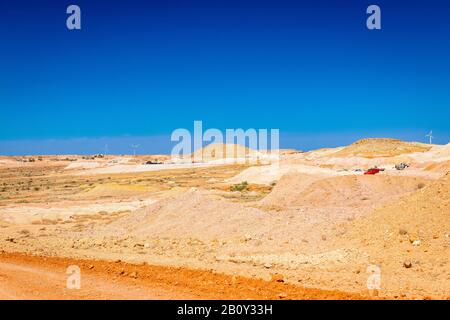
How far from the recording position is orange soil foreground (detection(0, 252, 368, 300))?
877 cm

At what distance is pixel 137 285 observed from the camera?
9.77 meters

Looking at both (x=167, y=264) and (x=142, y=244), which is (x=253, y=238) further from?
(x=167, y=264)

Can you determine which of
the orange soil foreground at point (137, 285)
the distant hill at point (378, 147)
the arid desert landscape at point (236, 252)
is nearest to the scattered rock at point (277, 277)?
the arid desert landscape at point (236, 252)

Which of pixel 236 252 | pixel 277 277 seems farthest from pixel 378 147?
pixel 277 277

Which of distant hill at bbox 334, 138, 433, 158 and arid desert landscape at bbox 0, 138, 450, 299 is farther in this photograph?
distant hill at bbox 334, 138, 433, 158

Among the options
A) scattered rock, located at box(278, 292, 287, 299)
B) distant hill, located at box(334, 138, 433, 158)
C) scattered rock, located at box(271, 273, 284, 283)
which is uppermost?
distant hill, located at box(334, 138, 433, 158)

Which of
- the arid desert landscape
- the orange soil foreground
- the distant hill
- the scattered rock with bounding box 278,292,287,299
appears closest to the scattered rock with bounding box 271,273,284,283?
the arid desert landscape

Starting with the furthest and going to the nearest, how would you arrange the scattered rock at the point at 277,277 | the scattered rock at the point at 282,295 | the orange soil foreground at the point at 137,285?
the scattered rock at the point at 277,277, the orange soil foreground at the point at 137,285, the scattered rock at the point at 282,295

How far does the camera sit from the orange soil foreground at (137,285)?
8.77 metres

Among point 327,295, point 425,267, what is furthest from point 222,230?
point 327,295

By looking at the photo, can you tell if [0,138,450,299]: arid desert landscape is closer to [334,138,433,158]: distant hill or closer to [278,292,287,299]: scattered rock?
[278,292,287,299]: scattered rock

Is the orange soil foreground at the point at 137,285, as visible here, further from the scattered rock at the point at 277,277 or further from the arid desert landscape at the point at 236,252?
the scattered rock at the point at 277,277

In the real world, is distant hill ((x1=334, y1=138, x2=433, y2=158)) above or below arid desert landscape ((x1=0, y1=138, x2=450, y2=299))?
above

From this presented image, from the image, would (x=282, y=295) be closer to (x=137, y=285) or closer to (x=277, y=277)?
(x=277, y=277)
